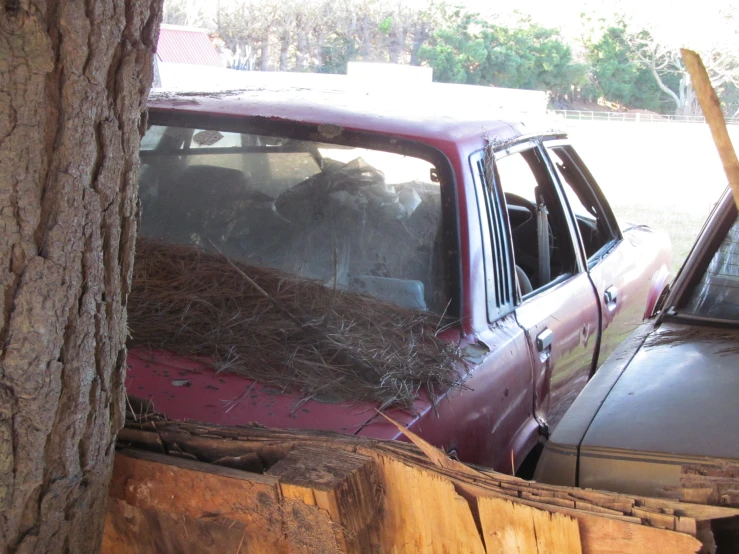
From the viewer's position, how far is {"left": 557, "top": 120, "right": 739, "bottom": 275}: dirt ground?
520 inches

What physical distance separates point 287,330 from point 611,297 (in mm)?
2261

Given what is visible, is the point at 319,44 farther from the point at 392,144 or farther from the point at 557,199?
the point at 392,144

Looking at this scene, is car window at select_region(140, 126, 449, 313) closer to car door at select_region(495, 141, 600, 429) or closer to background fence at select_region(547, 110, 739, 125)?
car door at select_region(495, 141, 600, 429)

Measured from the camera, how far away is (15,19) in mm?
1370

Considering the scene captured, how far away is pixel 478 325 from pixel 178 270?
1107 mm

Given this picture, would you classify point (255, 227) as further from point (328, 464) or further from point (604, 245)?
point (604, 245)

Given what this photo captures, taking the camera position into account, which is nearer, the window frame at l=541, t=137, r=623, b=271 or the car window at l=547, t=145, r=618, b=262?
the window frame at l=541, t=137, r=623, b=271

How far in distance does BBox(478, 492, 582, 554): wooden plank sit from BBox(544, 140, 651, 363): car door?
268cm

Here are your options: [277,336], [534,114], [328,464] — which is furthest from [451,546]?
[534,114]

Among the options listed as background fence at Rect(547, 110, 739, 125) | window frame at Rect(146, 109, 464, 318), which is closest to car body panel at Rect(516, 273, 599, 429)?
window frame at Rect(146, 109, 464, 318)

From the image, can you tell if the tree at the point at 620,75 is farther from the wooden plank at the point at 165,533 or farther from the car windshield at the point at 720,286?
the wooden plank at the point at 165,533

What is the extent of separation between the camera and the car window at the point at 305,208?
2832 millimetres

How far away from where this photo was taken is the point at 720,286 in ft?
9.87

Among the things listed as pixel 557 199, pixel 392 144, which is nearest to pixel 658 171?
pixel 557 199
